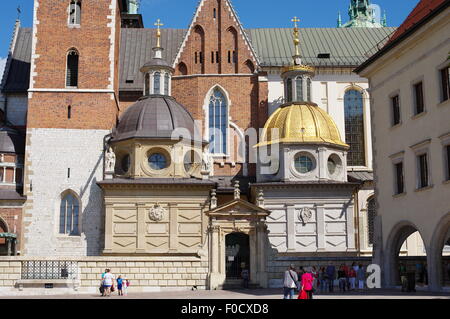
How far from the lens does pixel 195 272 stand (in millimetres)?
28547

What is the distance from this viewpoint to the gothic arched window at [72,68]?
3909 centimetres

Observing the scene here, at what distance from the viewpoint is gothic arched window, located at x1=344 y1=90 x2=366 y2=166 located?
43.0 m

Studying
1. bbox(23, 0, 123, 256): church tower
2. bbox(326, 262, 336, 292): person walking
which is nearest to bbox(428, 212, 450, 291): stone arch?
bbox(326, 262, 336, 292): person walking

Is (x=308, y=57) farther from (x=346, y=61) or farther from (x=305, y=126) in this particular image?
(x=305, y=126)

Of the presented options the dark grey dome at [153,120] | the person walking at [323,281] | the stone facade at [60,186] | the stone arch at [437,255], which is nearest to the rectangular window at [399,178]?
the stone arch at [437,255]

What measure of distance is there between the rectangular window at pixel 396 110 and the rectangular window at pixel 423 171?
2598 mm

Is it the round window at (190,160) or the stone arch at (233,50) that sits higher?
the stone arch at (233,50)

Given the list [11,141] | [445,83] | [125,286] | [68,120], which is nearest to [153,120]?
[68,120]

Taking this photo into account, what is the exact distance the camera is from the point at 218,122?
43.1m

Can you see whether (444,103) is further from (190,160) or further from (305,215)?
(190,160)

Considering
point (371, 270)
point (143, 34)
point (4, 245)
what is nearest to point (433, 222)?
point (371, 270)

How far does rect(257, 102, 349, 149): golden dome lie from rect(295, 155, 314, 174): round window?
40.6 inches

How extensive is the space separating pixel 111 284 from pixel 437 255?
1228cm

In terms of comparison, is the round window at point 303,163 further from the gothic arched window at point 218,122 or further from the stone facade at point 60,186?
the stone facade at point 60,186
